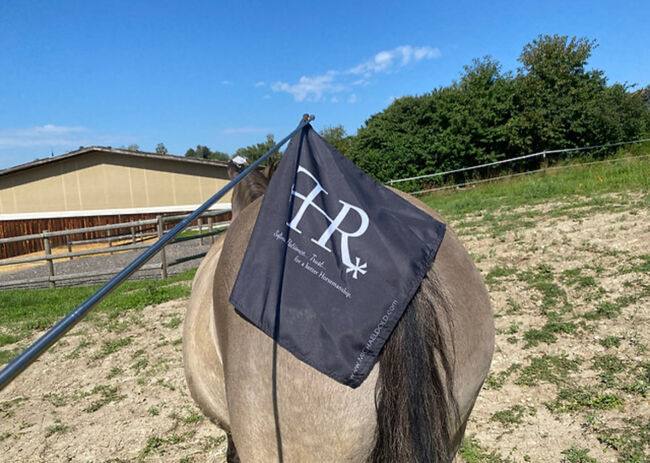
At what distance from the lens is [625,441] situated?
2.46 metres

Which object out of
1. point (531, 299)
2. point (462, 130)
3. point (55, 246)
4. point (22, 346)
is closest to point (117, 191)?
point (55, 246)

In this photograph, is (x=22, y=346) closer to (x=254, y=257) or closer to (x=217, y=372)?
(x=217, y=372)

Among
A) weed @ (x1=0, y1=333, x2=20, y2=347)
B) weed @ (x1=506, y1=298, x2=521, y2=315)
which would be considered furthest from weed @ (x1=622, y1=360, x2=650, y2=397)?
weed @ (x1=0, y1=333, x2=20, y2=347)

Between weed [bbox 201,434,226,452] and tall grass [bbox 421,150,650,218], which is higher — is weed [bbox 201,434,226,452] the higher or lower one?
the lower one

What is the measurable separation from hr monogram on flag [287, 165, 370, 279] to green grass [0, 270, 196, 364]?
492 cm

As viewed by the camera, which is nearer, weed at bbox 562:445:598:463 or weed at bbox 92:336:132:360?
weed at bbox 562:445:598:463

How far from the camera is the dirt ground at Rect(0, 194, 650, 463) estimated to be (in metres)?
2.72

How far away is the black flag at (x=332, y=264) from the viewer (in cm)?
120

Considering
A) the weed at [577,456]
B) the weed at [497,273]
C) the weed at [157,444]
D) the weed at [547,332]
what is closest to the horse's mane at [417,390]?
the weed at [577,456]

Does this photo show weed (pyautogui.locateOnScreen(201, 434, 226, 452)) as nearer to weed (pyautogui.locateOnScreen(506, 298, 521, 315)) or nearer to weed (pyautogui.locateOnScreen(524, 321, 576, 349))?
weed (pyautogui.locateOnScreen(524, 321, 576, 349))

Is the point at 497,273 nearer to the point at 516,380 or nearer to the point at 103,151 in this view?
the point at 516,380

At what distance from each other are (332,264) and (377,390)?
1.36 feet

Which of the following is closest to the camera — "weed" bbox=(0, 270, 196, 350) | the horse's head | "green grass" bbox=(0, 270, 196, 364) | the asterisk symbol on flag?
the asterisk symbol on flag

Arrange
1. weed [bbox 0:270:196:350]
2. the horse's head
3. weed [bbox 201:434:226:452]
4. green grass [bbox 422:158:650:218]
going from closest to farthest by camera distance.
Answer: the horse's head
weed [bbox 201:434:226:452]
weed [bbox 0:270:196:350]
green grass [bbox 422:158:650:218]
